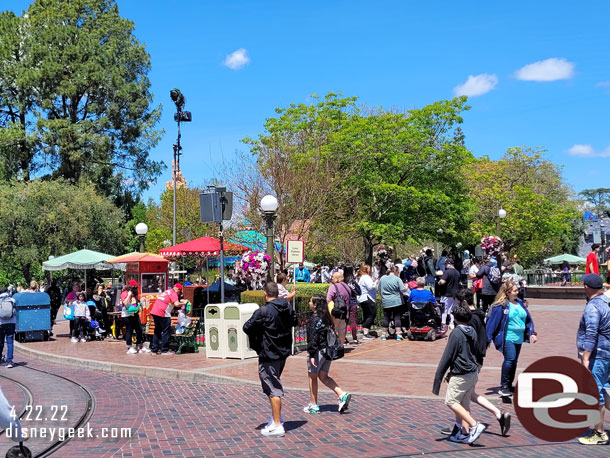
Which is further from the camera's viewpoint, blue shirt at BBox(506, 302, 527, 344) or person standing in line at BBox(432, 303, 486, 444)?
blue shirt at BBox(506, 302, 527, 344)

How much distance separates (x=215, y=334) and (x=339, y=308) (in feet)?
9.54

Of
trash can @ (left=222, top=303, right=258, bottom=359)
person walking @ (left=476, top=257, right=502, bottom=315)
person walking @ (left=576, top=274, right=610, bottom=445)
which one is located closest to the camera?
person walking @ (left=576, top=274, right=610, bottom=445)

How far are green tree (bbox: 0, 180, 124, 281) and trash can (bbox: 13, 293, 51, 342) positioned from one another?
55.7 ft

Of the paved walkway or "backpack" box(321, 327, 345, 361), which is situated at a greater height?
"backpack" box(321, 327, 345, 361)

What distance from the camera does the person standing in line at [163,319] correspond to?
1347cm

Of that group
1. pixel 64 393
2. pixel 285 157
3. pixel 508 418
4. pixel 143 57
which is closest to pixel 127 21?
pixel 143 57

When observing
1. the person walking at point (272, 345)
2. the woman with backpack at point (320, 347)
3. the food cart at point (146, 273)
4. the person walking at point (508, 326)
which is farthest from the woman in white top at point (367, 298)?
the person walking at point (272, 345)

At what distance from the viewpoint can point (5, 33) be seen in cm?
4016

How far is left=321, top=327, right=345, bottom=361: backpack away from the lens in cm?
799

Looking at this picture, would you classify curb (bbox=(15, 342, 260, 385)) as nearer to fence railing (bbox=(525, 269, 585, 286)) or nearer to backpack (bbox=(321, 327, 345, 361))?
backpack (bbox=(321, 327, 345, 361))

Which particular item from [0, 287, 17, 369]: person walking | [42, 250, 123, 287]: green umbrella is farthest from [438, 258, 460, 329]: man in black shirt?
[42, 250, 123, 287]: green umbrella

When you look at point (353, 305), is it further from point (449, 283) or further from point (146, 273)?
point (146, 273)

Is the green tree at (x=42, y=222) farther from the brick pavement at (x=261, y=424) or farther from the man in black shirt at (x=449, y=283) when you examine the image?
the brick pavement at (x=261, y=424)

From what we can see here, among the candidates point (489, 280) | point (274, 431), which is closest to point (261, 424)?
point (274, 431)
